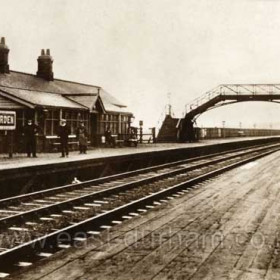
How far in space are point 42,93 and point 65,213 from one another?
19.3 meters

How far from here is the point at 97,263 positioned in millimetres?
5734

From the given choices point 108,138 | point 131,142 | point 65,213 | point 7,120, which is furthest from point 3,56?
point 65,213

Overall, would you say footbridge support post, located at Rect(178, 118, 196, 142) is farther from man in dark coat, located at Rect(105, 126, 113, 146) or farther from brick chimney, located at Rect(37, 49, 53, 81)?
brick chimney, located at Rect(37, 49, 53, 81)

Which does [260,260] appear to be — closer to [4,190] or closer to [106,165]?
[4,190]

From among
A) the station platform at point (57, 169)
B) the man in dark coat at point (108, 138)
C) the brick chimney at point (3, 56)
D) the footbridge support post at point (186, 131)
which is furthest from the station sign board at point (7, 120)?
the footbridge support post at point (186, 131)

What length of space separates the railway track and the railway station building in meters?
9.05

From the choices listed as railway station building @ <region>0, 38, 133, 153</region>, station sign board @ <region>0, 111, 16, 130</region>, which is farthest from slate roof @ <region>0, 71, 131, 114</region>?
station sign board @ <region>0, 111, 16, 130</region>

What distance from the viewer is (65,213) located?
950cm

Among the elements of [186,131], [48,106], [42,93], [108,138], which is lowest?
[108,138]

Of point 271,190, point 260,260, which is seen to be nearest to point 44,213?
point 260,260

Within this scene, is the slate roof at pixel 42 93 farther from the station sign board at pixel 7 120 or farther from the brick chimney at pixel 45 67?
the station sign board at pixel 7 120

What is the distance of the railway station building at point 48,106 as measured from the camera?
23.4 meters

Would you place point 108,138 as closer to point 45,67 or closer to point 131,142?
point 131,142

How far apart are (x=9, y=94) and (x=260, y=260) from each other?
63.3 feet
